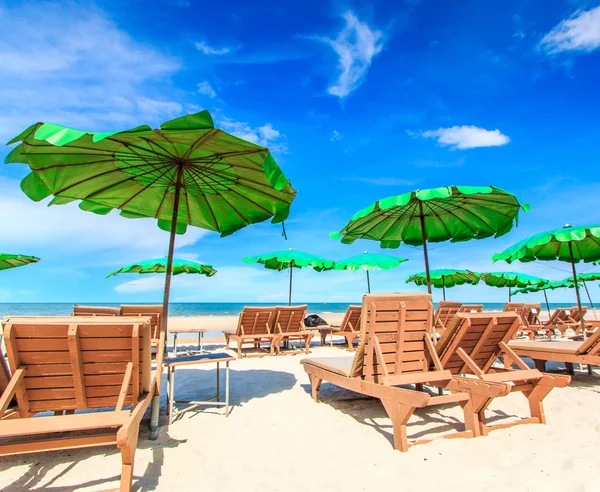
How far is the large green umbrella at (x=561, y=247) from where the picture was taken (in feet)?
16.3

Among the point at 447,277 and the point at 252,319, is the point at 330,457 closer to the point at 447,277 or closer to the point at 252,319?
the point at 252,319

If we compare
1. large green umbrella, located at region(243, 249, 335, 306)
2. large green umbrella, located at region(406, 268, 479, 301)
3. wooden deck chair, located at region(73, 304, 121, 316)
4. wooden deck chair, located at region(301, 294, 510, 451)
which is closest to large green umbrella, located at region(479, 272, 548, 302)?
large green umbrella, located at region(406, 268, 479, 301)

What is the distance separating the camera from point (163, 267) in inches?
362

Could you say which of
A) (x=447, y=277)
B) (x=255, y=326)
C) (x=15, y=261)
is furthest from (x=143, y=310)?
(x=447, y=277)

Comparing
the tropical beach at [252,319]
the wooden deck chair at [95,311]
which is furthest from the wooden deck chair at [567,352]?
the wooden deck chair at [95,311]

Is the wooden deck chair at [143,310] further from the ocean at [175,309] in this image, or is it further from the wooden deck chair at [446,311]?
the ocean at [175,309]

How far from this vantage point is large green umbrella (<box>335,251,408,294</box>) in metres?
9.27

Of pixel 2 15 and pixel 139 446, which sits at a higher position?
pixel 2 15

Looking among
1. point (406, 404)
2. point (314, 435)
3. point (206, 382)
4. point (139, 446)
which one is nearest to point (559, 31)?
point (406, 404)

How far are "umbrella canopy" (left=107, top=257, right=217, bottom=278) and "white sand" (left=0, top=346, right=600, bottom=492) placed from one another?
6156 mm

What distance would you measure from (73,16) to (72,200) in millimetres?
3913

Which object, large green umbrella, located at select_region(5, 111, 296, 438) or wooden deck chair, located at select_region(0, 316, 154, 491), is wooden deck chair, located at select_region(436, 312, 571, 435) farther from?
wooden deck chair, located at select_region(0, 316, 154, 491)

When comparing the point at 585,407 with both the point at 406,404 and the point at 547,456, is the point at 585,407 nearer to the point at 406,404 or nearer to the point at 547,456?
the point at 547,456

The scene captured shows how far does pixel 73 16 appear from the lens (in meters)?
5.50
